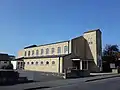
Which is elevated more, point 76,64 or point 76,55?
point 76,55

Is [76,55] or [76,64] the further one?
[76,55]

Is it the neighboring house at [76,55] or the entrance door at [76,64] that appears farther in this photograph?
the entrance door at [76,64]

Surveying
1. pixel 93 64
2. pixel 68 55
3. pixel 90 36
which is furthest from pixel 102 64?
pixel 68 55

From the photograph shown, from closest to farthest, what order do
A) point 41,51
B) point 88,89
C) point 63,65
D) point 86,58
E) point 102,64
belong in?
point 88,89 < point 63,65 < point 86,58 < point 102,64 < point 41,51

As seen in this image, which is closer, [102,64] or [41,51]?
[102,64]

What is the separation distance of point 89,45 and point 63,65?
1202 cm

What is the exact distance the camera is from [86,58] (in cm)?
5422

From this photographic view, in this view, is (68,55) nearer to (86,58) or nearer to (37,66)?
(86,58)

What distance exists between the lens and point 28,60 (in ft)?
202

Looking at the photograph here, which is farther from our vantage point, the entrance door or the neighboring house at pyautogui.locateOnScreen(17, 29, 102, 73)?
the entrance door

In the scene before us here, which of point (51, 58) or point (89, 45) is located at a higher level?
point (89, 45)

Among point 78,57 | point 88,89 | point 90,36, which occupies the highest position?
point 90,36

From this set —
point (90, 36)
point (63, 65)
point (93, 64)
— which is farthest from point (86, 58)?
point (63, 65)

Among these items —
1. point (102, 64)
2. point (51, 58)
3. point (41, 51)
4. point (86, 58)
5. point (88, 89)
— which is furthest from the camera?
point (41, 51)
